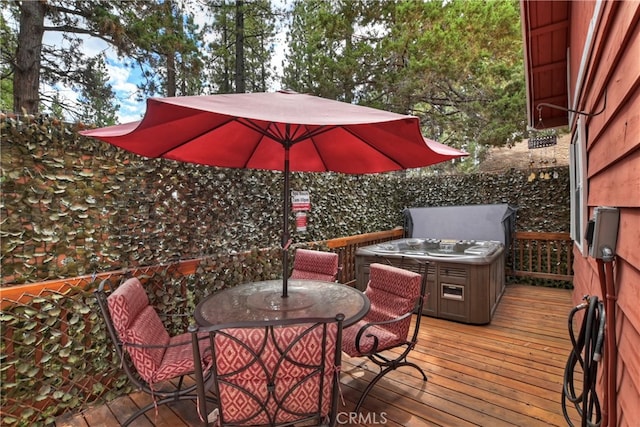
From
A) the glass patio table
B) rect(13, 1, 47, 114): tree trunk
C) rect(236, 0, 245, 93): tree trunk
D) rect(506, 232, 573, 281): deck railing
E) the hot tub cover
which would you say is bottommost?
rect(506, 232, 573, 281): deck railing

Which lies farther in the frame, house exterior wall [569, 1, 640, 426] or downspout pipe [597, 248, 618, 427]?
downspout pipe [597, 248, 618, 427]

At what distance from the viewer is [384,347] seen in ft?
7.66

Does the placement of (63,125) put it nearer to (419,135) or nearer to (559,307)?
A: (419,135)

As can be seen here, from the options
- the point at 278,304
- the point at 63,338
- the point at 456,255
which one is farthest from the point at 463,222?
the point at 63,338

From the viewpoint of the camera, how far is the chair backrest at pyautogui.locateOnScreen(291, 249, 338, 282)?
128 inches

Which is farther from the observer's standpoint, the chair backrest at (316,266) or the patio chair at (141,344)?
the chair backrest at (316,266)

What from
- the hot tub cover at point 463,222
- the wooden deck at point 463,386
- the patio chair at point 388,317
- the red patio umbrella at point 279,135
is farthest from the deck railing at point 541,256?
the red patio umbrella at point 279,135

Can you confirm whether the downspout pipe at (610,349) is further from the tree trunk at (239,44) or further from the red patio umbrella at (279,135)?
the tree trunk at (239,44)

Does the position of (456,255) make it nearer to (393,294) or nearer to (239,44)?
(393,294)

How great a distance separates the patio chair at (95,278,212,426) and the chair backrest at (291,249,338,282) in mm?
1423

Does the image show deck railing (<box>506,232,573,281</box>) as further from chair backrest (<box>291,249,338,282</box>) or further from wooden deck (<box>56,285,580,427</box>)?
chair backrest (<box>291,249,338,282</box>)

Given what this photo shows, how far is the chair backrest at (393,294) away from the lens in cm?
241

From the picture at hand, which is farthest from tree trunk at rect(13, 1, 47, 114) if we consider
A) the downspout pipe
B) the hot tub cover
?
the hot tub cover

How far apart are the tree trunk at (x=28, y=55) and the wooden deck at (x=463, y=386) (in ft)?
14.9
